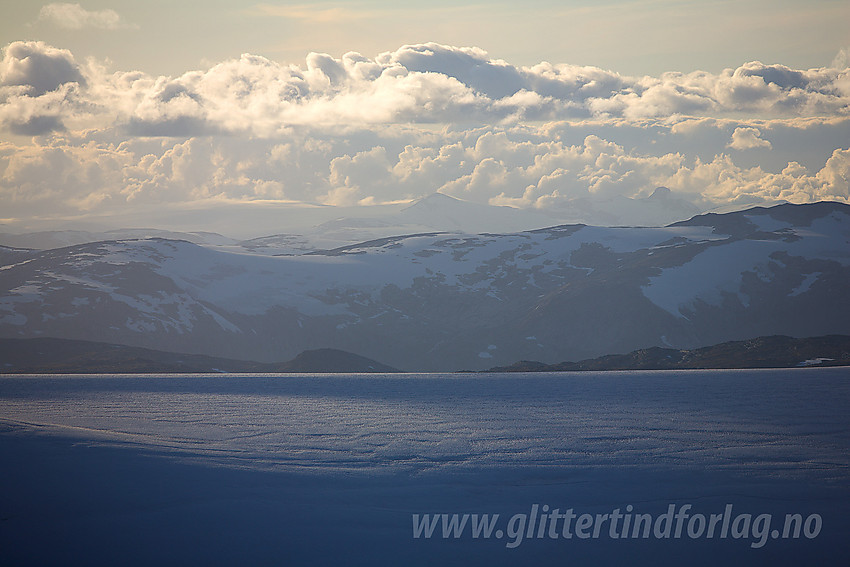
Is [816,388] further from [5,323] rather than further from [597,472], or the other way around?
[5,323]

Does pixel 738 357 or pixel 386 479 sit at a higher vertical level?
pixel 386 479

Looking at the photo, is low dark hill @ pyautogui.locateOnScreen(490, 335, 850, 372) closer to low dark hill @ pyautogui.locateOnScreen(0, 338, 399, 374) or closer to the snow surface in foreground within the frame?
low dark hill @ pyautogui.locateOnScreen(0, 338, 399, 374)

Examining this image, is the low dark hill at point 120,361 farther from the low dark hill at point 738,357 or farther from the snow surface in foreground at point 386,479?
the snow surface in foreground at point 386,479

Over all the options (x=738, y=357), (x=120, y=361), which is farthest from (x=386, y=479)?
(x=120, y=361)

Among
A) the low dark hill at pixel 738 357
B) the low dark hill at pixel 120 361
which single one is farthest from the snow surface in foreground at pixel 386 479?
Answer: the low dark hill at pixel 120 361

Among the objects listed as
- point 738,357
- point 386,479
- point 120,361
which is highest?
point 386,479

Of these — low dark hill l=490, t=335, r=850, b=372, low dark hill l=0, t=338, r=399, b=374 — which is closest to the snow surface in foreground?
low dark hill l=490, t=335, r=850, b=372

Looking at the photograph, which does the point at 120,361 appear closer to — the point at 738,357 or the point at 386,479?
the point at 738,357

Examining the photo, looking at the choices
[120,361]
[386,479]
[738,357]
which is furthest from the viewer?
[120,361]

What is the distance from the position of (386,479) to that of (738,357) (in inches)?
4724

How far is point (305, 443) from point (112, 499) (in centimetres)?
1263

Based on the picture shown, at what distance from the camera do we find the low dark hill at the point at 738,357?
125 meters

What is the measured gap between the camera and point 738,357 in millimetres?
132250

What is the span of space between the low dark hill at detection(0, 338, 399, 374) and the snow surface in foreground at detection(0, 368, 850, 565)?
97061 mm
